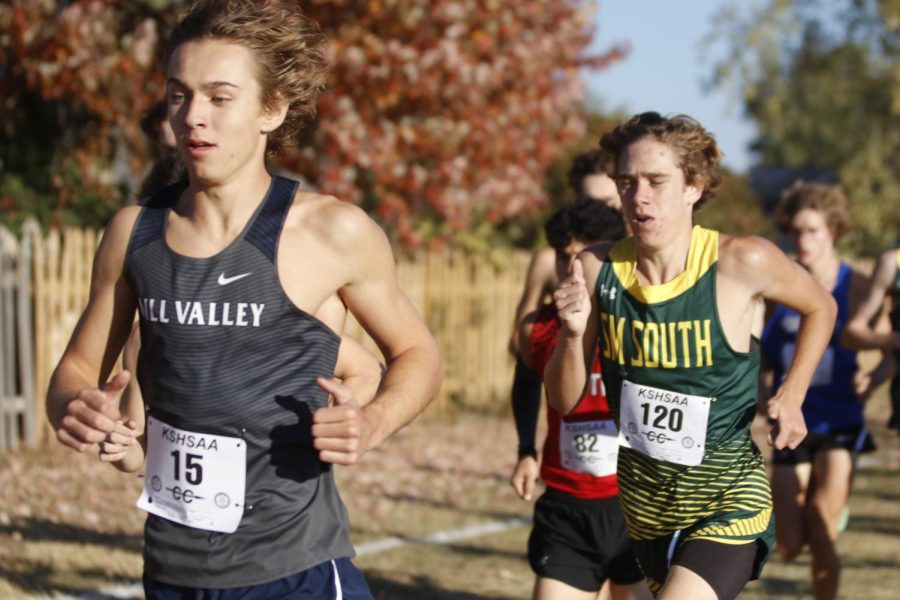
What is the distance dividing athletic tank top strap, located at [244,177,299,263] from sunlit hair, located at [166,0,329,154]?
185mm

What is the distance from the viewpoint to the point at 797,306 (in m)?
4.13

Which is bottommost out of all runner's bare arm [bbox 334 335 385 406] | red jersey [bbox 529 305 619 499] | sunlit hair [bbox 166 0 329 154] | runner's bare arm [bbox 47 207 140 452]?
red jersey [bbox 529 305 619 499]

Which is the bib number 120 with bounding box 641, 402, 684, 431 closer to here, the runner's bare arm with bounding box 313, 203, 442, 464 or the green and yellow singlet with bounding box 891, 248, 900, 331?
the runner's bare arm with bounding box 313, 203, 442, 464

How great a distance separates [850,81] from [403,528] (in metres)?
26.0

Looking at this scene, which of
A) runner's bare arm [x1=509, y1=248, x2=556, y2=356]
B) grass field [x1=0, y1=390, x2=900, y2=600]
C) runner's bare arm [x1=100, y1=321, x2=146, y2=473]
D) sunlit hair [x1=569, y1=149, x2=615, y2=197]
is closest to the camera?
runner's bare arm [x1=100, y1=321, x2=146, y2=473]

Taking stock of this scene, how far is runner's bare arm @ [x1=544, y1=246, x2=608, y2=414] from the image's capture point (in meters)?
3.79

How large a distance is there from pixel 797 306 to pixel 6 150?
1058cm

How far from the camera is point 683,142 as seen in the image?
4.18 metres

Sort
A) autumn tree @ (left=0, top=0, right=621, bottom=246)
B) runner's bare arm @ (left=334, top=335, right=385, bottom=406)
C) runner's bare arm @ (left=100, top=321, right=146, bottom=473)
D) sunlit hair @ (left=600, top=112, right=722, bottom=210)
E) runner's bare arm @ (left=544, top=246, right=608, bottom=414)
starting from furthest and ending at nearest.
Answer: autumn tree @ (left=0, top=0, right=621, bottom=246), sunlit hair @ (left=600, top=112, right=722, bottom=210), runner's bare arm @ (left=334, top=335, right=385, bottom=406), runner's bare arm @ (left=544, top=246, right=608, bottom=414), runner's bare arm @ (left=100, top=321, right=146, bottom=473)

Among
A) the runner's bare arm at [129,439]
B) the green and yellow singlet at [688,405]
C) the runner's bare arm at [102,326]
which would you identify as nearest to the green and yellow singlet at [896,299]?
the green and yellow singlet at [688,405]

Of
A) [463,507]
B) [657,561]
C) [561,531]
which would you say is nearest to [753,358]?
[657,561]

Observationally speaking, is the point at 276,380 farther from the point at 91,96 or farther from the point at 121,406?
the point at 91,96

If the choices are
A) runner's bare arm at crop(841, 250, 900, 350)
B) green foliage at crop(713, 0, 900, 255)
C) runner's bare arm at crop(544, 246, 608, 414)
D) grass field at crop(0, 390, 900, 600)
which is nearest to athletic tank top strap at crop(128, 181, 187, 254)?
runner's bare arm at crop(544, 246, 608, 414)

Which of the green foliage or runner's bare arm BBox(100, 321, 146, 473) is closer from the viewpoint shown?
runner's bare arm BBox(100, 321, 146, 473)
